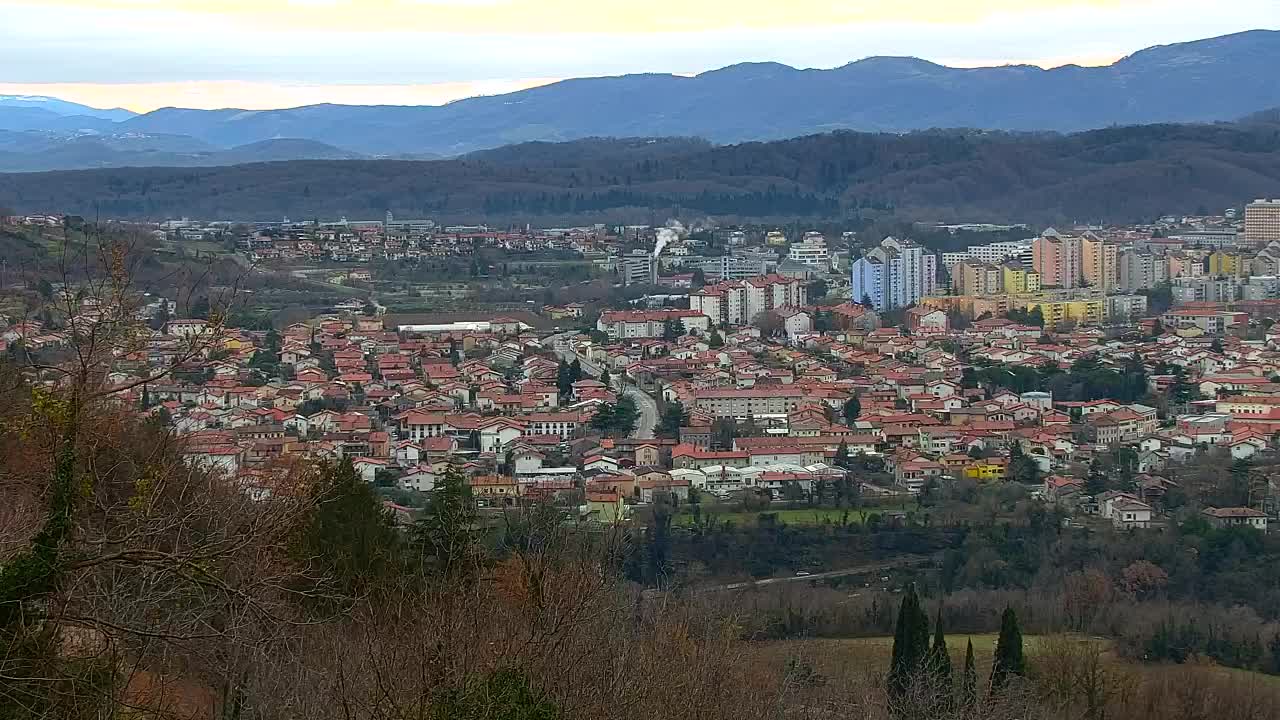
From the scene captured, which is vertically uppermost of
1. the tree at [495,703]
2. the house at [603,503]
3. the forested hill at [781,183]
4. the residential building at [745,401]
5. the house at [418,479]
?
the tree at [495,703]

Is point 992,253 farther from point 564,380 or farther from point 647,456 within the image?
point 647,456

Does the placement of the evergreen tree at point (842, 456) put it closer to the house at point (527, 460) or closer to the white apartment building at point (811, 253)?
the house at point (527, 460)

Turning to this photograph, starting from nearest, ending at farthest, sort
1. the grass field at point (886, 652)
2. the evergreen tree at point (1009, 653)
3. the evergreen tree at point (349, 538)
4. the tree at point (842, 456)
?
the evergreen tree at point (349, 538)
the evergreen tree at point (1009, 653)
the grass field at point (886, 652)
the tree at point (842, 456)

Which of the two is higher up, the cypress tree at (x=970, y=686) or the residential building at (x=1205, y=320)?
the cypress tree at (x=970, y=686)

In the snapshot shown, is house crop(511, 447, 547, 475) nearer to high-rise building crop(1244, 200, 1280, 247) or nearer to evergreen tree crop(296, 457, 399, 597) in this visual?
evergreen tree crop(296, 457, 399, 597)

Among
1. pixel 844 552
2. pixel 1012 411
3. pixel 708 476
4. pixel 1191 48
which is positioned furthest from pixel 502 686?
pixel 1191 48

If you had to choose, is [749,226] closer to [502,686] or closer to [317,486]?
[317,486]

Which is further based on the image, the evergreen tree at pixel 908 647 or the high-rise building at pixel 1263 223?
the high-rise building at pixel 1263 223

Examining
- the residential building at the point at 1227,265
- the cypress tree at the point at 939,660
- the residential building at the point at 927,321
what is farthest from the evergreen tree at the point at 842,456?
the residential building at the point at 1227,265
